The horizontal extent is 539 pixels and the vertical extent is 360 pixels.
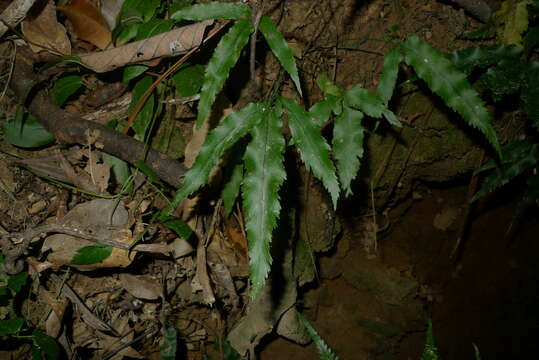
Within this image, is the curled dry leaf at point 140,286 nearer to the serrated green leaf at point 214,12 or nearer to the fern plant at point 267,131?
the fern plant at point 267,131

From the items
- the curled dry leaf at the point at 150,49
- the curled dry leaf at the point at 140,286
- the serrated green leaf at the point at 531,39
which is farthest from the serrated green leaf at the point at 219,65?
the serrated green leaf at the point at 531,39

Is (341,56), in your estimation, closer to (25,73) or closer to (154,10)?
(154,10)

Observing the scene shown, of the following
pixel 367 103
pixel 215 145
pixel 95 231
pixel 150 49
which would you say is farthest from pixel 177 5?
pixel 95 231

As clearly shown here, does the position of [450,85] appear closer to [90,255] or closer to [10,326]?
[90,255]

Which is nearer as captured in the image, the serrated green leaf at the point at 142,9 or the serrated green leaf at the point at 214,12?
the serrated green leaf at the point at 214,12

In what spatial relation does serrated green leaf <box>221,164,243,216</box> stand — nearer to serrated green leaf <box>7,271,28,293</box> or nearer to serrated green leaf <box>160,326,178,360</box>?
serrated green leaf <box>160,326,178,360</box>

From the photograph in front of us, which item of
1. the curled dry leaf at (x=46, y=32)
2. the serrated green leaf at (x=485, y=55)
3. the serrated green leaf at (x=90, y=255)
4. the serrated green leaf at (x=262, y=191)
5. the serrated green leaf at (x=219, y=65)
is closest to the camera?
the serrated green leaf at (x=262, y=191)
